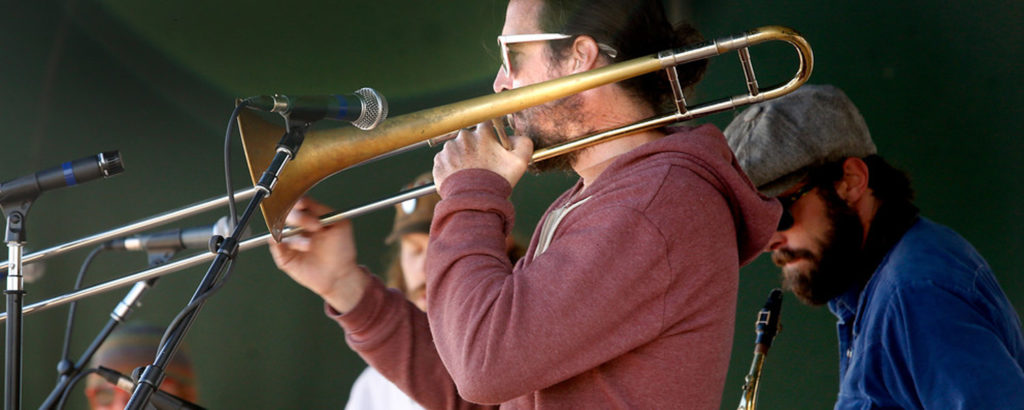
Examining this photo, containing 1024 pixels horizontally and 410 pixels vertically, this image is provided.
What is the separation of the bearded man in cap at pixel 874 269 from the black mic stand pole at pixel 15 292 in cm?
161

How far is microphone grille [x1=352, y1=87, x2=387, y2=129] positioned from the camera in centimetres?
146

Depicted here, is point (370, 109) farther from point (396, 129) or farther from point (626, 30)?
point (626, 30)

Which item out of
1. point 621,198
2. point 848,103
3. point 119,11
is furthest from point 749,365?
point 119,11

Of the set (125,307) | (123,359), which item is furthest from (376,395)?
(125,307)

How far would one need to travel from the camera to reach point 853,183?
2.44 meters

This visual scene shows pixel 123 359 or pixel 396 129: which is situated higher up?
pixel 396 129

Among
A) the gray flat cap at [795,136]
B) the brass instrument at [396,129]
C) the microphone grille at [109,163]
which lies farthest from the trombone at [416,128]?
the gray flat cap at [795,136]

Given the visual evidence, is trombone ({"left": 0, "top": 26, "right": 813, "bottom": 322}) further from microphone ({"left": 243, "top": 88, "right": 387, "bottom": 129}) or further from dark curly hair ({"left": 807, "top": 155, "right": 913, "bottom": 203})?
dark curly hair ({"left": 807, "top": 155, "right": 913, "bottom": 203})

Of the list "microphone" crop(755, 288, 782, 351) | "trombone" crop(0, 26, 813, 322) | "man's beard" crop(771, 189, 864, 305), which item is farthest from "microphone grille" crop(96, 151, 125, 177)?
"microphone" crop(755, 288, 782, 351)

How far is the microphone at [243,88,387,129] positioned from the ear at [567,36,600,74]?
40 cm

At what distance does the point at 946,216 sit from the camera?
2895mm

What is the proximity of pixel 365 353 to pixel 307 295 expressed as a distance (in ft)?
7.45

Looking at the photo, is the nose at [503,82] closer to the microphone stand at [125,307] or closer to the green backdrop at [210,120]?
the microphone stand at [125,307]

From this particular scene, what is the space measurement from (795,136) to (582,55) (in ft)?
2.94
